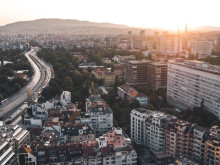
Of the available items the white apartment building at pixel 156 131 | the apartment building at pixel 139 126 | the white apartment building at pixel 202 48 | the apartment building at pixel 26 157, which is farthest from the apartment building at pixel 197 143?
the white apartment building at pixel 202 48

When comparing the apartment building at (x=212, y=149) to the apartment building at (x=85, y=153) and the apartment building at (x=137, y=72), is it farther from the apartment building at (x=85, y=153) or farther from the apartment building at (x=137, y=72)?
the apartment building at (x=137, y=72)

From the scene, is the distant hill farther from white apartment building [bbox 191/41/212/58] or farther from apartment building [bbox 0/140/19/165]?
apartment building [bbox 0/140/19/165]

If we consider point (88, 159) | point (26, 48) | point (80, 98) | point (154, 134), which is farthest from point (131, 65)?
point (26, 48)

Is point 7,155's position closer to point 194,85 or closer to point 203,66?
point 194,85

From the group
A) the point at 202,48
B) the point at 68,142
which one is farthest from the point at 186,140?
the point at 202,48

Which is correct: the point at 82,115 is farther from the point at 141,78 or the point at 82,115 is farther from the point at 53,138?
the point at 141,78

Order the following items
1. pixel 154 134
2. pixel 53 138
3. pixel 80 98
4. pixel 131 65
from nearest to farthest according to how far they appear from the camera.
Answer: pixel 53 138
pixel 154 134
pixel 80 98
pixel 131 65
